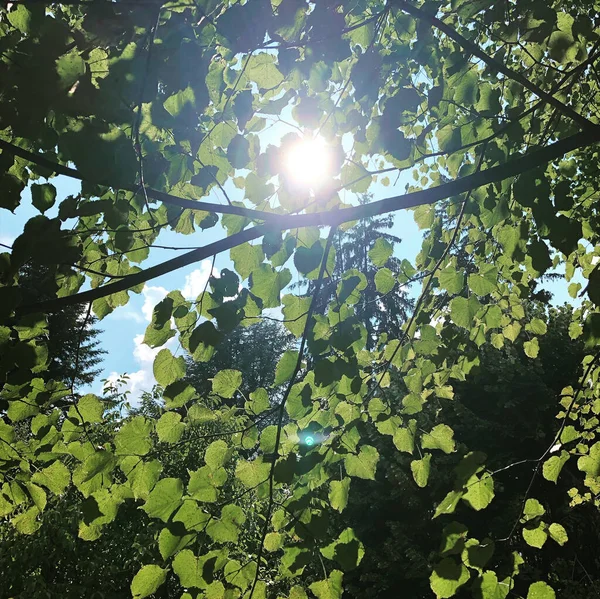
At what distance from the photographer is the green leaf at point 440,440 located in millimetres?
1343

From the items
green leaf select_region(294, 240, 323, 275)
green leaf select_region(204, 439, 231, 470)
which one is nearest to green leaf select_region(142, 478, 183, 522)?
green leaf select_region(204, 439, 231, 470)

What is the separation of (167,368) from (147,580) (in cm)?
48

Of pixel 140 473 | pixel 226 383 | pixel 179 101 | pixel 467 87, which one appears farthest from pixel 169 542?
pixel 467 87

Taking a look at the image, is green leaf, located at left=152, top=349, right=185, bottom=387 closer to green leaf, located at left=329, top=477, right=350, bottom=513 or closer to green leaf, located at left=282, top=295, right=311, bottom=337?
green leaf, located at left=282, top=295, right=311, bottom=337

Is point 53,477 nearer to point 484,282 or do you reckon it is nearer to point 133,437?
point 133,437

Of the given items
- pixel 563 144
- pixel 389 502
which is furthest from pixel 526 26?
pixel 389 502

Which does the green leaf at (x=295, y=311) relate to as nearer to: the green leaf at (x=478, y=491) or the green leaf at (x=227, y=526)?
the green leaf at (x=227, y=526)

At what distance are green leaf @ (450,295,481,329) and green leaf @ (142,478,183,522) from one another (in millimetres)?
940

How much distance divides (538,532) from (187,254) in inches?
48.4

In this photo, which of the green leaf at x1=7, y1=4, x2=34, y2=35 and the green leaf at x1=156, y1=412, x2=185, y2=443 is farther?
the green leaf at x1=156, y1=412, x2=185, y2=443

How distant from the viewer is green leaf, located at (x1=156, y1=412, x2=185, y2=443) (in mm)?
1132

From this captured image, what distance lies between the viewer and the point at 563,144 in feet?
3.26

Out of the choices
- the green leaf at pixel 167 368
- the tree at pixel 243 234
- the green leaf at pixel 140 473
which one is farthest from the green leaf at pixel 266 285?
the green leaf at pixel 140 473

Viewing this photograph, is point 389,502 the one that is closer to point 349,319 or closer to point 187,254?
point 349,319
